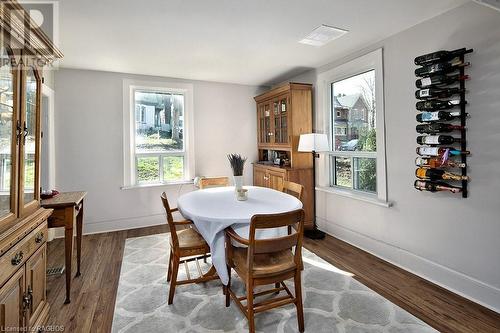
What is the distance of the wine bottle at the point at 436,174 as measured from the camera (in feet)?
7.77

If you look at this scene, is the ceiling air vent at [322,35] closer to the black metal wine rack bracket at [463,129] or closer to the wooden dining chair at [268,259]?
the black metal wine rack bracket at [463,129]

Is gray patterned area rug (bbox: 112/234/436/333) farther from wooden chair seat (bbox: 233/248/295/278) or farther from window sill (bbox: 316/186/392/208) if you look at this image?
window sill (bbox: 316/186/392/208)

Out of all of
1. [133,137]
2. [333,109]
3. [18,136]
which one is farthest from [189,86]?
[18,136]

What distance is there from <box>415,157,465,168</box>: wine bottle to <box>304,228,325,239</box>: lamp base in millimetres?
1663

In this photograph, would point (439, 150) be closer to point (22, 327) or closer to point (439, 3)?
point (439, 3)

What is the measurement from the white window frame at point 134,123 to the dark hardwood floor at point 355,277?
50.2 inches

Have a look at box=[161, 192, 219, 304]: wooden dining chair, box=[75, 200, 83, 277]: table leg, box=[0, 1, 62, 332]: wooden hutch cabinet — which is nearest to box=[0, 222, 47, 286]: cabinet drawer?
box=[0, 1, 62, 332]: wooden hutch cabinet

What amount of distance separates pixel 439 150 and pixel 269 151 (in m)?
3.11

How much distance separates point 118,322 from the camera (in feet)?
6.76

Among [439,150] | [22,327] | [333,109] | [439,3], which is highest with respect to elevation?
[439,3]

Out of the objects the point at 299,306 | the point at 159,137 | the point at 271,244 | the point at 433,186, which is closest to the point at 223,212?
the point at 271,244

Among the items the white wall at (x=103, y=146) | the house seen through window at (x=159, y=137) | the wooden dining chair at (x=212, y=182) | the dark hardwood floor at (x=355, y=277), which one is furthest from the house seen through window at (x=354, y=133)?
the house seen through window at (x=159, y=137)

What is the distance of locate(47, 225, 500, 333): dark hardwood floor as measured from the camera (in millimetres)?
2045

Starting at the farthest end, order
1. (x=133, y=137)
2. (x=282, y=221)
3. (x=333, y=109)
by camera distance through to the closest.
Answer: (x=133, y=137)
(x=333, y=109)
(x=282, y=221)
